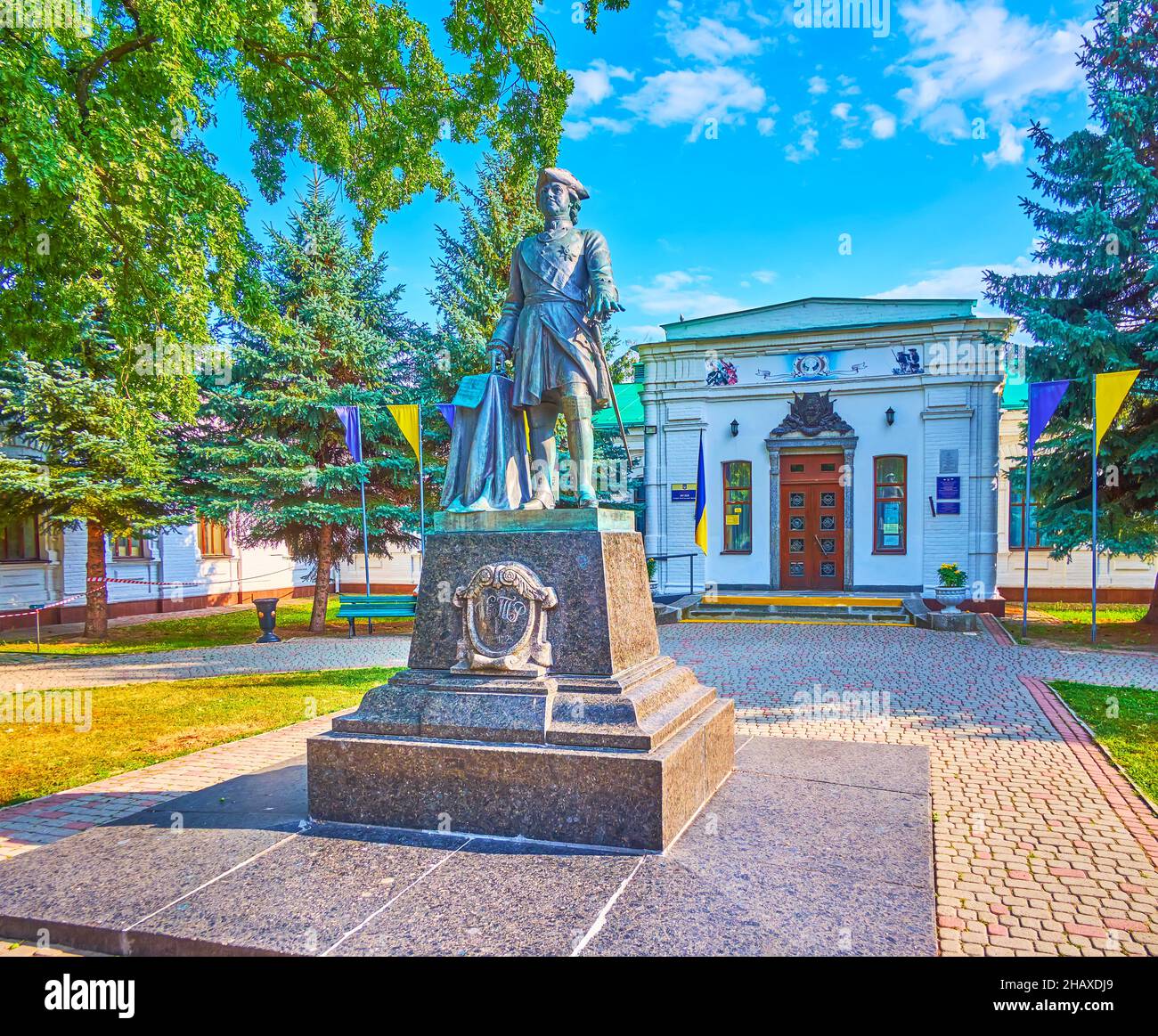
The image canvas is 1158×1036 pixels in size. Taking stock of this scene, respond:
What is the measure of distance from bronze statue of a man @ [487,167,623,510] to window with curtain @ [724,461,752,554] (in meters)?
14.4

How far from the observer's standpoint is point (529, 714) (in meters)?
3.84

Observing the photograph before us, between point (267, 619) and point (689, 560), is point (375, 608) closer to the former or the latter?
point (267, 619)

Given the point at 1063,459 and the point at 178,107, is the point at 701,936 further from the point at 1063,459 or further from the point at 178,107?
the point at 1063,459

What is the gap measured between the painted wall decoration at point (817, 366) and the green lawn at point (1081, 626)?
6.09 metres

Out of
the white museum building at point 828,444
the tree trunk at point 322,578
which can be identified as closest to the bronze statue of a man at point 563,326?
the tree trunk at point 322,578

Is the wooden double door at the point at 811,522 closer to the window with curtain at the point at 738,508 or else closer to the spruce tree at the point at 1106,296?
the window with curtain at the point at 738,508

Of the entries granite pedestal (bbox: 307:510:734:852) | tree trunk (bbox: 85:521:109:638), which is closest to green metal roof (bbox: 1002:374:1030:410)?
granite pedestal (bbox: 307:510:734:852)

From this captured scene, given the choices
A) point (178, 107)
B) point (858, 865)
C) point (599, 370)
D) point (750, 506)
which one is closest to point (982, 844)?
point (858, 865)

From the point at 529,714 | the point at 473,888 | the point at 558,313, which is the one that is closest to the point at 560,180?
the point at 558,313

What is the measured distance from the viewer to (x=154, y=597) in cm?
1989

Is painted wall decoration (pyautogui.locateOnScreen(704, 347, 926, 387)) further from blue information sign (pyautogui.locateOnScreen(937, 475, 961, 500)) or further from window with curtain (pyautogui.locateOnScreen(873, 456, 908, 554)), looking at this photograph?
blue information sign (pyautogui.locateOnScreen(937, 475, 961, 500))

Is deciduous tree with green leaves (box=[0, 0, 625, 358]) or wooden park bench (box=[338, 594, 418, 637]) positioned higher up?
deciduous tree with green leaves (box=[0, 0, 625, 358])

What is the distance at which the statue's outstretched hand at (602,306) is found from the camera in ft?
15.3

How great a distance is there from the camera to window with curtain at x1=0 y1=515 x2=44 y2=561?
54.9ft
